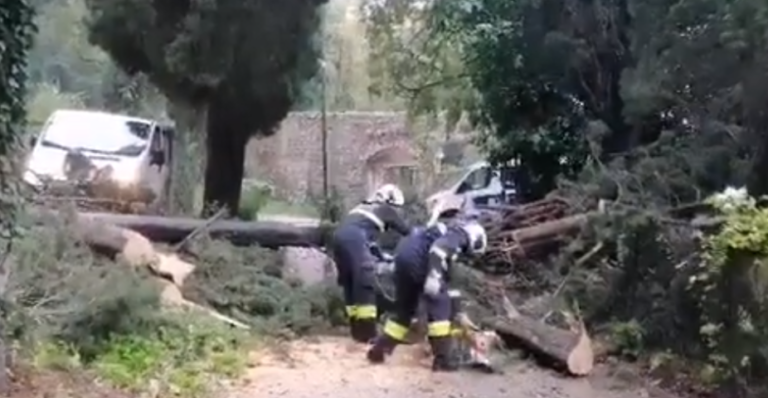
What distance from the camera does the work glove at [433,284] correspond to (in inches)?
344

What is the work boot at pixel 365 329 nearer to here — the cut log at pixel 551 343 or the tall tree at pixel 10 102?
the cut log at pixel 551 343

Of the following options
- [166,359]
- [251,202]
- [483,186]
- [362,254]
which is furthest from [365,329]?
[251,202]

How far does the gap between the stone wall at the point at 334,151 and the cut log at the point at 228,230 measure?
46.2 ft

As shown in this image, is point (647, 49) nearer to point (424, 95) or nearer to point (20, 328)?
point (20, 328)

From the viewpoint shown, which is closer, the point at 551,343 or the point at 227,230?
the point at 551,343

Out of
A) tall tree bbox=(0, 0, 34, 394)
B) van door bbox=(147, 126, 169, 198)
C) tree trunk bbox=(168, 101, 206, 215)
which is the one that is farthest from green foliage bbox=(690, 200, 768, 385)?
van door bbox=(147, 126, 169, 198)

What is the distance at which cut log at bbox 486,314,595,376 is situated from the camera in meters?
8.84

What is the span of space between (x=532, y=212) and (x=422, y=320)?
3.34 m

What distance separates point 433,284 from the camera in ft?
28.7

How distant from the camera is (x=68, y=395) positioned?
7.19 meters

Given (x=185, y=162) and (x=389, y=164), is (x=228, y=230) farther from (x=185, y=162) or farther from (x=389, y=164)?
(x=389, y=164)

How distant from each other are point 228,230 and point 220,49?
3770 millimetres

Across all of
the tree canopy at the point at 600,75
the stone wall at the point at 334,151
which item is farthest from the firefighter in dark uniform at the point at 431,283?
the stone wall at the point at 334,151

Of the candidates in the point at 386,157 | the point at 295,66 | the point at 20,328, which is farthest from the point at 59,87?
the point at 20,328
